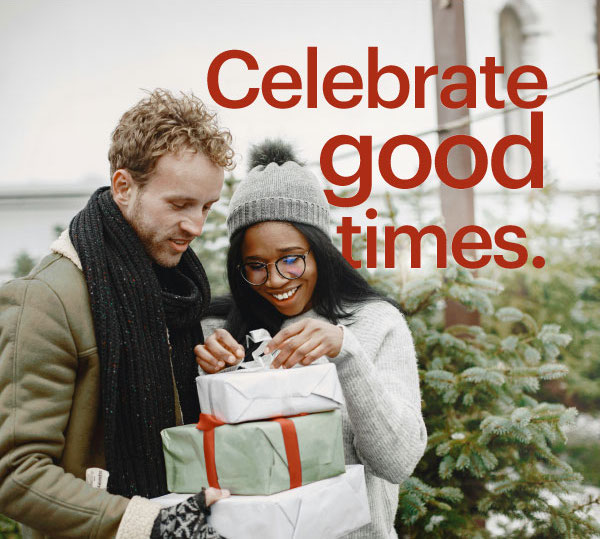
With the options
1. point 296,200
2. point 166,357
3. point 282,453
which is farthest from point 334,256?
point 282,453

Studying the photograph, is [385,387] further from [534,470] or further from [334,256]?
[534,470]

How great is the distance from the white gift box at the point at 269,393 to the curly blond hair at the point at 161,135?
0.59m

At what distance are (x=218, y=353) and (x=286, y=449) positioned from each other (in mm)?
400

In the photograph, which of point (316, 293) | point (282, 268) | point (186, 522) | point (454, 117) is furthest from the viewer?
point (454, 117)

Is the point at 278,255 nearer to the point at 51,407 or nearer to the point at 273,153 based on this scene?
the point at 273,153

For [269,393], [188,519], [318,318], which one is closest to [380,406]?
[269,393]

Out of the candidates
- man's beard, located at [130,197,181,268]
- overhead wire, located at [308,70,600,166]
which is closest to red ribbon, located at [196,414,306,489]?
man's beard, located at [130,197,181,268]

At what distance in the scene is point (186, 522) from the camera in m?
1.33

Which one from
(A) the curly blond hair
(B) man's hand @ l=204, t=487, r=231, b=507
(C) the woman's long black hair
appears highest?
(A) the curly blond hair

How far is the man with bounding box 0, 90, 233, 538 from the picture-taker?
1321mm

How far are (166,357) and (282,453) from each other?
0.45 m

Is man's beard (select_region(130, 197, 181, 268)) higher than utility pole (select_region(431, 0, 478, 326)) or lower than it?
lower

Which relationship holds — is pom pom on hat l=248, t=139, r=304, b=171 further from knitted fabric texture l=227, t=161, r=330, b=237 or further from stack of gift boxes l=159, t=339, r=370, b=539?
stack of gift boxes l=159, t=339, r=370, b=539

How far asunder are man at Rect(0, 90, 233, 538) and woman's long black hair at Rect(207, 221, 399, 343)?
33 cm
